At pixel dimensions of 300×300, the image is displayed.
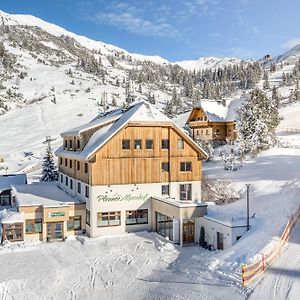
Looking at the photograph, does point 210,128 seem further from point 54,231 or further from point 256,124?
point 54,231

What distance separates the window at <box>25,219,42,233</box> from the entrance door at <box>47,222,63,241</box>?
0.76 meters

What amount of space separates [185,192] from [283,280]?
17.7 metres

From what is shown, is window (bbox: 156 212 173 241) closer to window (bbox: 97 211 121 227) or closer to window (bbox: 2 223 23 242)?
window (bbox: 97 211 121 227)

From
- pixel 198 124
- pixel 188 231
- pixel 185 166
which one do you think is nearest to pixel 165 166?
pixel 185 166

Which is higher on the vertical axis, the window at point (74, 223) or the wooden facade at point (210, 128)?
the wooden facade at point (210, 128)

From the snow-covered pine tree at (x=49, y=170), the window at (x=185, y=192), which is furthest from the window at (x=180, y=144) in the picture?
the snow-covered pine tree at (x=49, y=170)

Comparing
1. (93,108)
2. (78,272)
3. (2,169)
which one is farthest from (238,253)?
(93,108)

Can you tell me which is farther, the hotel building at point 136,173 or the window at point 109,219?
the window at point 109,219

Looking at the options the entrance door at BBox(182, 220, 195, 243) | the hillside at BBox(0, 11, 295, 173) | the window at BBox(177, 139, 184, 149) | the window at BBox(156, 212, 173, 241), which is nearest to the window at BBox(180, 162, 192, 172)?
the window at BBox(177, 139, 184, 149)

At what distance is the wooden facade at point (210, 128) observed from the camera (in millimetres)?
70250

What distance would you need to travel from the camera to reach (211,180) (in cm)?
4234

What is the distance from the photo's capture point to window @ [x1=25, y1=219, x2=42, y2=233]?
31.4 m

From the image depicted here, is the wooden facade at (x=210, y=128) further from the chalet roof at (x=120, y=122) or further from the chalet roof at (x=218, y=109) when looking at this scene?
the chalet roof at (x=120, y=122)

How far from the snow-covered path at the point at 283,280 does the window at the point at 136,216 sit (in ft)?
48.5
